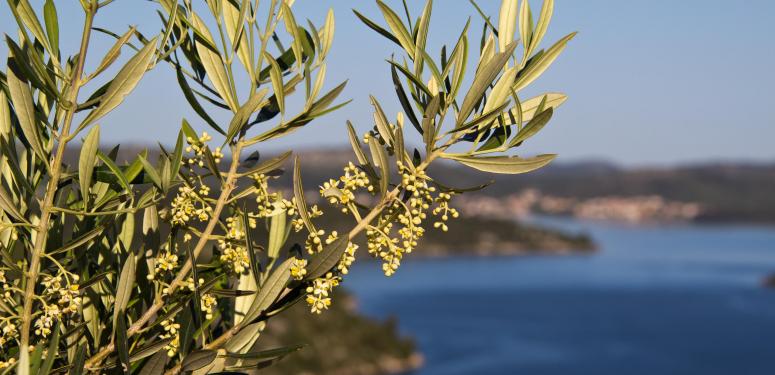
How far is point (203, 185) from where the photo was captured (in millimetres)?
1101

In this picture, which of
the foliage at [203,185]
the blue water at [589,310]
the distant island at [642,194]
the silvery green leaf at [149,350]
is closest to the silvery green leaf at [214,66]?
the foliage at [203,185]

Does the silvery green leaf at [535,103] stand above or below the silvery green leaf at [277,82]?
below

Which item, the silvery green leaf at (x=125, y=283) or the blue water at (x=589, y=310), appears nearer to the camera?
the silvery green leaf at (x=125, y=283)

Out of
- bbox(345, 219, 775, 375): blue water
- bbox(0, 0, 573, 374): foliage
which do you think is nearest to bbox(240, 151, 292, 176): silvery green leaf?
bbox(0, 0, 573, 374): foliage

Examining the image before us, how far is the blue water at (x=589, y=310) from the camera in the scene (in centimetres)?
4262

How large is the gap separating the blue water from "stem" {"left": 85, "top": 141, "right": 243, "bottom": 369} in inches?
1600

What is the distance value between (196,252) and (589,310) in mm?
58937

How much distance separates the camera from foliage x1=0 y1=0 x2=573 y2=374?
1.03m

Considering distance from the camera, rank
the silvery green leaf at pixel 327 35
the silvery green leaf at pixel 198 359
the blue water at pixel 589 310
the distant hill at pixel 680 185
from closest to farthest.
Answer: the silvery green leaf at pixel 198 359 → the silvery green leaf at pixel 327 35 → the blue water at pixel 589 310 → the distant hill at pixel 680 185

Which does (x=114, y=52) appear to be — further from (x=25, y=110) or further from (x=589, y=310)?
(x=589, y=310)

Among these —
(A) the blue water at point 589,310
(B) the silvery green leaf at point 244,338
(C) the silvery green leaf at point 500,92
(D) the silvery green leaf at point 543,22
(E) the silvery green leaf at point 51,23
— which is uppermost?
(E) the silvery green leaf at point 51,23

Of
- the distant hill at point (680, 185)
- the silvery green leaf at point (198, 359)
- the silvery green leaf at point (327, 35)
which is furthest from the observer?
the distant hill at point (680, 185)

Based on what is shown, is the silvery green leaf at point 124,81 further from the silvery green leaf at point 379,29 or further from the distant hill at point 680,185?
the distant hill at point 680,185

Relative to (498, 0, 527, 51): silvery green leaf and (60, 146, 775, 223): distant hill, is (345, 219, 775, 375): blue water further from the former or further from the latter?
(498, 0, 527, 51): silvery green leaf
